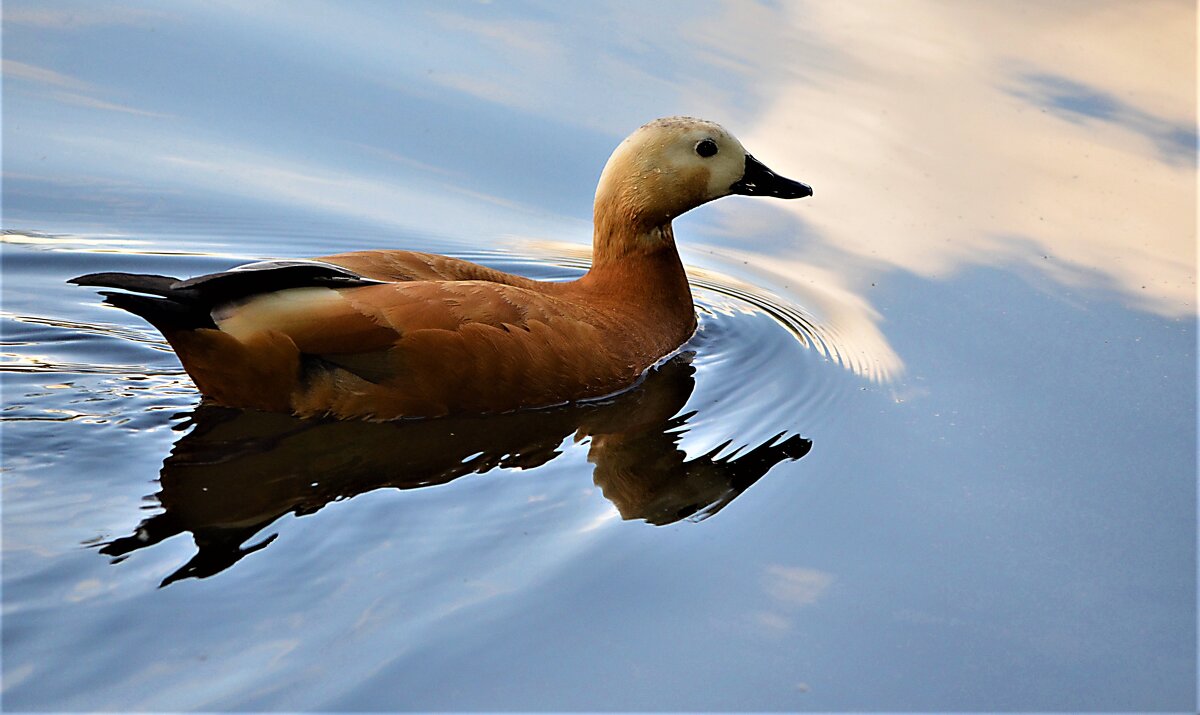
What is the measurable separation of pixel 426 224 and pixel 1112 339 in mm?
3707

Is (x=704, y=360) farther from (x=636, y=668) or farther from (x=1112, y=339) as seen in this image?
(x=636, y=668)

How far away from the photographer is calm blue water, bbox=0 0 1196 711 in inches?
163

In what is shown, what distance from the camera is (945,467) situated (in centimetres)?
542

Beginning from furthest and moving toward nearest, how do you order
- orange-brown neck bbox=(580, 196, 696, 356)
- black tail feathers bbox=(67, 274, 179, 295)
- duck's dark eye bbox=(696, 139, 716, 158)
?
duck's dark eye bbox=(696, 139, 716, 158)
orange-brown neck bbox=(580, 196, 696, 356)
black tail feathers bbox=(67, 274, 179, 295)

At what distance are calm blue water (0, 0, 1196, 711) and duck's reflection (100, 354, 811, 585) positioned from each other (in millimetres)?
21

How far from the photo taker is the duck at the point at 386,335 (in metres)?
5.35

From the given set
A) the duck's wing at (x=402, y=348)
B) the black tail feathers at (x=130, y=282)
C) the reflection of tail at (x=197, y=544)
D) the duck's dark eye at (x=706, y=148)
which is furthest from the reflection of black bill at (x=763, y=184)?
the reflection of tail at (x=197, y=544)

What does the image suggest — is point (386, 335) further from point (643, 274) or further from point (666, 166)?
point (666, 166)

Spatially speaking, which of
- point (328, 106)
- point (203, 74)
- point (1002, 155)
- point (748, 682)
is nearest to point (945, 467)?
point (748, 682)

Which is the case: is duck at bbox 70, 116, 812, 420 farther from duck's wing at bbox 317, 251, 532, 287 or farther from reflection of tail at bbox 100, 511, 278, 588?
reflection of tail at bbox 100, 511, 278, 588

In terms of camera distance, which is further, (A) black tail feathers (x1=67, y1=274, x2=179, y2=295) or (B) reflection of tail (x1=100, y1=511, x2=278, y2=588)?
(A) black tail feathers (x1=67, y1=274, x2=179, y2=295)

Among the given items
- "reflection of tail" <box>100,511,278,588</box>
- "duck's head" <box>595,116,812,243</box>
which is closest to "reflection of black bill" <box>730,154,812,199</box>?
"duck's head" <box>595,116,812,243</box>

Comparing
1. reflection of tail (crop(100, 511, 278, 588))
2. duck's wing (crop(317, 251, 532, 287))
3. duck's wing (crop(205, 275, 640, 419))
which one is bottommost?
reflection of tail (crop(100, 511, 278, 588))

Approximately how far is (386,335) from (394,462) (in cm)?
56
